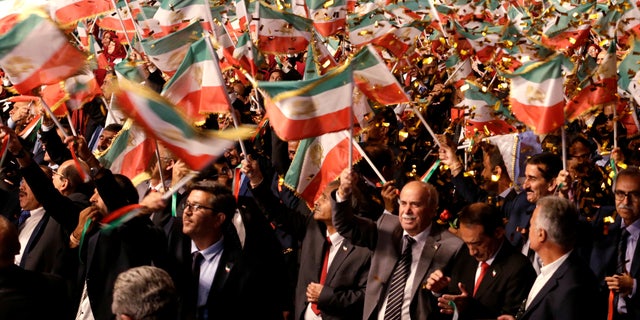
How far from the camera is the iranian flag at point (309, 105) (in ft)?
28.7

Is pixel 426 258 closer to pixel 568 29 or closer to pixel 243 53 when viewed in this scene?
pixel 568 29

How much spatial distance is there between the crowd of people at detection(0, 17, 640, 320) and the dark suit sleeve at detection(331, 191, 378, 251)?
11 millimetres

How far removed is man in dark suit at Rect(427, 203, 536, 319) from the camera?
8.09m

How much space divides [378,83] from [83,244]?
2.80m

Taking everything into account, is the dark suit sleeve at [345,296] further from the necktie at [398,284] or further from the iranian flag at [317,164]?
the iranian flag at [317,164]

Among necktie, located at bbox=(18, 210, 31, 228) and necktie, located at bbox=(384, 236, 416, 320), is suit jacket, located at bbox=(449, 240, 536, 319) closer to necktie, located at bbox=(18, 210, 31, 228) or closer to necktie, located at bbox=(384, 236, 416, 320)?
necktie, located at bbox=(384, 236, 416, 320)

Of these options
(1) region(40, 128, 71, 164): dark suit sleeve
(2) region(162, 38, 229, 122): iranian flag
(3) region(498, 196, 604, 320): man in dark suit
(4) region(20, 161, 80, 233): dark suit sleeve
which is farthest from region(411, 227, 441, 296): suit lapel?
(1) region(40, 128, 71, 164): dark suit sleeve

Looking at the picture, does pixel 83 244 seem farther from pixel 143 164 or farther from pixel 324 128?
pixel 324 128

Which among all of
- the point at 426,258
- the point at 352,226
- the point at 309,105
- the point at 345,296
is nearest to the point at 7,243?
the point at 309,105

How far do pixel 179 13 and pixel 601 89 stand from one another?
635 cm

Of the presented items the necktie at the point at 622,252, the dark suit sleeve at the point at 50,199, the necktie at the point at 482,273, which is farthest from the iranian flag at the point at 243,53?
the necktie at the point at 622,252

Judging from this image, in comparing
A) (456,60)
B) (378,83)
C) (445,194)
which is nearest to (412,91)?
(456,60)

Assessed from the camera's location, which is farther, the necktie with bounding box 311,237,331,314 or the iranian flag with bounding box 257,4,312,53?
the iranian flag with bounding box 257,4,312,53

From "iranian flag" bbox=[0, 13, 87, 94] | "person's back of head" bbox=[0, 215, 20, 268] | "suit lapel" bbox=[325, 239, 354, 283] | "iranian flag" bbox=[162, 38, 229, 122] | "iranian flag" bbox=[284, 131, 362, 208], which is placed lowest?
"suit lapel" bbox=[325, 239, 354, 283]
